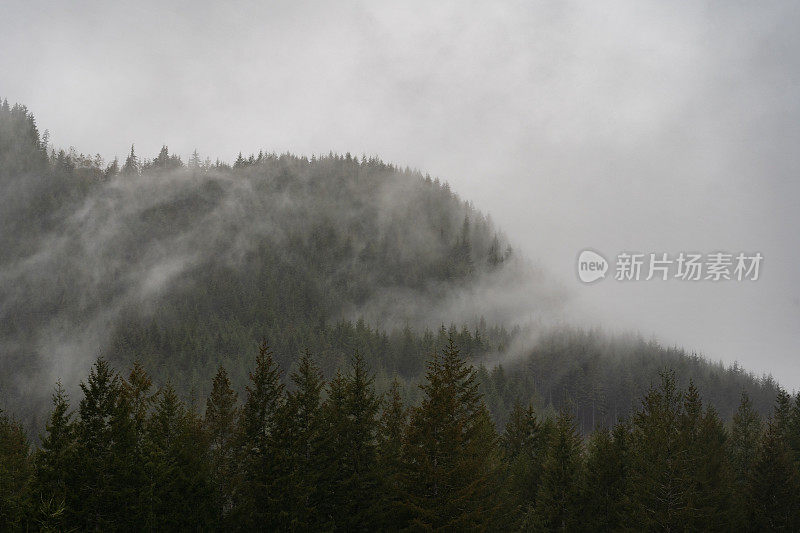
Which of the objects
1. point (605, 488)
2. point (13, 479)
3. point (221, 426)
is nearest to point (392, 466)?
point (221, 426)

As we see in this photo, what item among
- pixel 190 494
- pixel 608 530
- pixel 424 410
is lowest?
pixel 608 530

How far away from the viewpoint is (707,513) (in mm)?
33688

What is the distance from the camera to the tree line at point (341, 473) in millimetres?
26453

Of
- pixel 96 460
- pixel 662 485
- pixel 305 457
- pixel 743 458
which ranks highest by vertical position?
pixel 96 460

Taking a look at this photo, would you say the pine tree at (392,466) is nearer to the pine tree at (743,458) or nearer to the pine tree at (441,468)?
the pine tree at (441,468)

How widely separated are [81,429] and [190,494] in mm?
8608

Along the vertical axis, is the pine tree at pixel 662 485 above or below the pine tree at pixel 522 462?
above

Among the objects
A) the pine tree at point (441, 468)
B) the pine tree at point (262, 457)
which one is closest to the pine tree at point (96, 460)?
the pine tree at point (262, 457)

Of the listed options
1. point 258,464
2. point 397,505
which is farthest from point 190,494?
point 397,505

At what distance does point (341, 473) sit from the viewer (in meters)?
30.4

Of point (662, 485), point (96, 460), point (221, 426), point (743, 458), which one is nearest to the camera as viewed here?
point (96, 460)

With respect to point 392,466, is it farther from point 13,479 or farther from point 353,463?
point 13,479

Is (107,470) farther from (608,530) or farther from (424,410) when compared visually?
(608,530)

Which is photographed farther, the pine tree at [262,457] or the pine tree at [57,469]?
the pine tree at [262,457]
